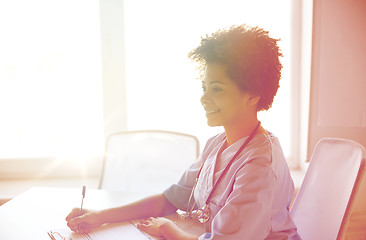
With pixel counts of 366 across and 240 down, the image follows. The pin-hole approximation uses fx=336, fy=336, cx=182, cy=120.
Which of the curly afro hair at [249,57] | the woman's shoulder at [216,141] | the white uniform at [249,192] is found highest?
the curly afro hair at [249,57]

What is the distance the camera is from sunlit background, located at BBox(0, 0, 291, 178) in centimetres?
223

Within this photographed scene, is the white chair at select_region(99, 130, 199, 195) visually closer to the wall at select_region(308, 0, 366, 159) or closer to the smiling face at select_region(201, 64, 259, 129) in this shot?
the smiling face at select_region(201, 64, 259, 129)

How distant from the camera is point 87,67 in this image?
7.55ft

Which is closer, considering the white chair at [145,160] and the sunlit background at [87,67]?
the white chair at [145,160]

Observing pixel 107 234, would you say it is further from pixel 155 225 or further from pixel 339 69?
pixel 339 69

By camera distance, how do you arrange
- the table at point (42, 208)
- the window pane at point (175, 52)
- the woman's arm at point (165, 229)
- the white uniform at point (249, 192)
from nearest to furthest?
1. the white uniform at point (249, 192)
2. the woman's arm at point (165, 229)
3. the table at point (42, 208)
4. the window pane at point (175, 52)

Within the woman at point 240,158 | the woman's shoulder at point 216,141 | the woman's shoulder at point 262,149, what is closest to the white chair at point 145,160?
the woman's shoulder at point 216,141

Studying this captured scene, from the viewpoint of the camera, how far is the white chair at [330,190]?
101 cm

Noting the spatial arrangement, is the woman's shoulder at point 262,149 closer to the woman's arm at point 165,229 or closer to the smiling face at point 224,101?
the smiling face at point 224,101

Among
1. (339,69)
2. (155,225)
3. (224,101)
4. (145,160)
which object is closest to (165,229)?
(155,225)

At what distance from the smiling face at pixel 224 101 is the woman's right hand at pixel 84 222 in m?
0.47

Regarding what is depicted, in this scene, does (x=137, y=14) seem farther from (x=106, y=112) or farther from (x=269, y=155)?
(x=269, y=155)

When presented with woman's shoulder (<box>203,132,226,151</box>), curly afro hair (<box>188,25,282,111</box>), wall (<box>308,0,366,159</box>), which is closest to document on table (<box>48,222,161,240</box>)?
woman's shoulder (<box>203,132,226,151</box>)

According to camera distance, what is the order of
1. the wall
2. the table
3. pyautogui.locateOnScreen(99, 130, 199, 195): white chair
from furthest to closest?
the wall
pyautogui.locateOnScreen(99, 130, 199, 195): white chair
the table
